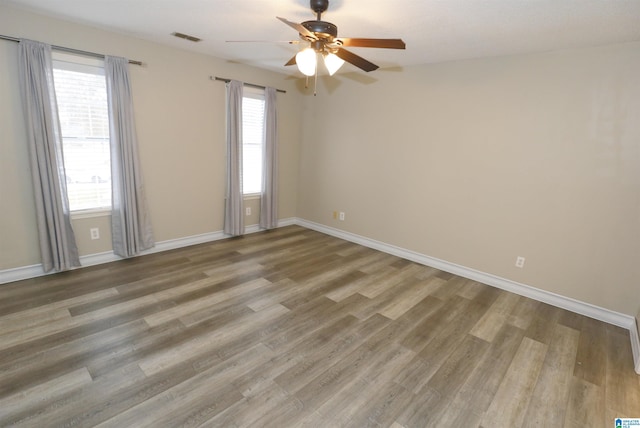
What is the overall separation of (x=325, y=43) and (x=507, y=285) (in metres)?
3.17

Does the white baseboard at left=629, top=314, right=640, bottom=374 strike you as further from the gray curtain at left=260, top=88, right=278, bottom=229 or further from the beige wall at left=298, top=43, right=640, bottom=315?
the gray curtain at left=260, top=88, right=278, bottom=229

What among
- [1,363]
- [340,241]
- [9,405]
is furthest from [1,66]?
[340,241]

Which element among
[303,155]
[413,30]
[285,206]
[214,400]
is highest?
[413,30]

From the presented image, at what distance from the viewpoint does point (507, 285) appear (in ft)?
11.4

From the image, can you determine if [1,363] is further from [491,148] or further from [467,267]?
[491,148]

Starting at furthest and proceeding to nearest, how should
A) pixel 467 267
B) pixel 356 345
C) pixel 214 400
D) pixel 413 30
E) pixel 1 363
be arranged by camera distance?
pixel 467 267, pixel 413 30, pixel 356 345, pixel 1 363, pixel 214 400

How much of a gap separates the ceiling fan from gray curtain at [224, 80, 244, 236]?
7.51 feet

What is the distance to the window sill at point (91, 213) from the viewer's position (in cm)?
327

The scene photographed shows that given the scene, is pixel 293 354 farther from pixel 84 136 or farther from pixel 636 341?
pixel 84 136

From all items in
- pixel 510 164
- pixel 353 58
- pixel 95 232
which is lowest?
pixel 95 232

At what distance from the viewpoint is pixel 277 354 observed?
222 cm

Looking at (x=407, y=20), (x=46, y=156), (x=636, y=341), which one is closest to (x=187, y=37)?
(x=46, y=156)

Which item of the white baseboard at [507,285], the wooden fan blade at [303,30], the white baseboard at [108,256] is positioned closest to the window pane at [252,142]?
the white baseboard at [108,256]

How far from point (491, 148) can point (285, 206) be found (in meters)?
3.31
